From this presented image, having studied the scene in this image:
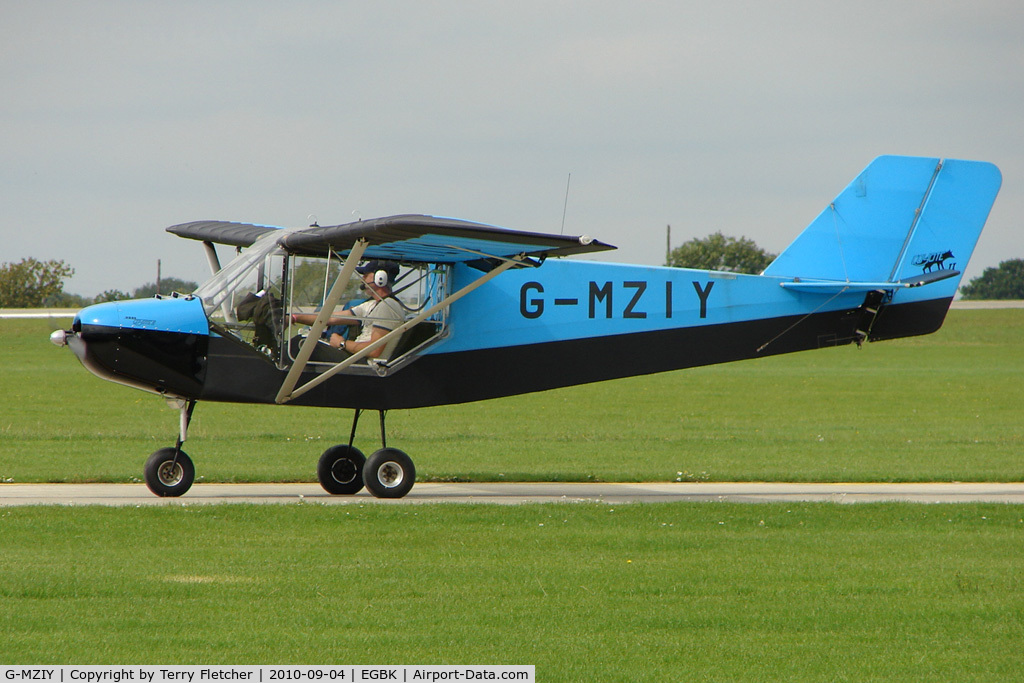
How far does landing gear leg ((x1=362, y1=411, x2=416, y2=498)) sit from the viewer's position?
13055mm

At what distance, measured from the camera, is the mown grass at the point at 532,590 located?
669 centimetres

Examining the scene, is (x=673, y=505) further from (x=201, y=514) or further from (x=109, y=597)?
(x=109, y=597)

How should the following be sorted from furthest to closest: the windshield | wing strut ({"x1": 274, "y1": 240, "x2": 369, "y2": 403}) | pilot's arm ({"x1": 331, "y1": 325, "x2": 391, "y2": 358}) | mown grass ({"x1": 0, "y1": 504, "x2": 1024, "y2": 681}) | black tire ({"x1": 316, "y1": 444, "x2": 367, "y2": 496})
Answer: black tire ({"x1": 316, "y1": 444, "x2": 367, "y2": 496})
pilot's arm ({"x1": 331, "y1": 325, "x2": 391, "y2": 358})
the windshield
wing strut ({"x1": 274, "y1": 240, "x2": 369, "y2": 403})
mown grass ({"x1": 0, "y1": 504, "x2": 1024, "y2": 681})

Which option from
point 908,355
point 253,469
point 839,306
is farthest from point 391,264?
point 908,355

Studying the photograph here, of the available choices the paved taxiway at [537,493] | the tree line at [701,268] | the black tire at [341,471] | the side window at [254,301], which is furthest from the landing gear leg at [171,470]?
the tree line at [701,268]

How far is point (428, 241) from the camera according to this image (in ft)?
40.0

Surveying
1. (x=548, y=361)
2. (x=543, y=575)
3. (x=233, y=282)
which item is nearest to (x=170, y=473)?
(x=233, y=282)

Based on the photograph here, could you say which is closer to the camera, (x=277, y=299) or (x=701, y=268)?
(x=277, y=299)

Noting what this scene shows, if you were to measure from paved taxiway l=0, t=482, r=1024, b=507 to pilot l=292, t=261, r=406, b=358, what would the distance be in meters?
1.79

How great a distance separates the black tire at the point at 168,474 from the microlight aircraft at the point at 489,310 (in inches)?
0.6

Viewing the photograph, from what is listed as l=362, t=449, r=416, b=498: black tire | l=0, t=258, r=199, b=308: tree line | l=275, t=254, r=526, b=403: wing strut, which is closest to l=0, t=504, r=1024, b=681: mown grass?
l=362, t=449, r=416, b=498: black tire

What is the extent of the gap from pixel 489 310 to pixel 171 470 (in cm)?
407

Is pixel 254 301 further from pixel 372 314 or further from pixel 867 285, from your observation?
pixel 867 285

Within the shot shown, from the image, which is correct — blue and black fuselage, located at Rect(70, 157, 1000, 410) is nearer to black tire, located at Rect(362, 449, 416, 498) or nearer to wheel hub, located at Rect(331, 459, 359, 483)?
black tire, located at Rect(362, 449, 416, 498)
